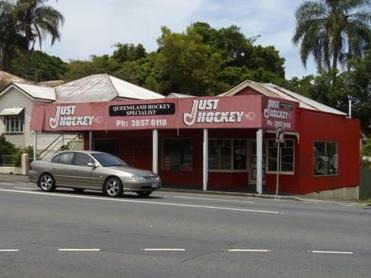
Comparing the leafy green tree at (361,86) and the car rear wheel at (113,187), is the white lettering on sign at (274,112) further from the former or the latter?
the leafy green tree at (361,86)

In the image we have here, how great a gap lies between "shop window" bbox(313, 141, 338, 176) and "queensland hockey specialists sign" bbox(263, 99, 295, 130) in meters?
2.54

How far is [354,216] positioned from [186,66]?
39.0 m

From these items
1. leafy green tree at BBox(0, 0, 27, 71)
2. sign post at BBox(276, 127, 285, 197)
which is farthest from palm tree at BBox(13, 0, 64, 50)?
sign post at BBox(276, 127, 285, 197)

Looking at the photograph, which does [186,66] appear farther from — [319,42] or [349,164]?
[349,164]

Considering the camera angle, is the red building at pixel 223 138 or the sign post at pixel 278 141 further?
the red building at pixel 223 138

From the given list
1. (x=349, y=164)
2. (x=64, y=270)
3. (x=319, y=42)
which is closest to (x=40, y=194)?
(x=64, y=270)

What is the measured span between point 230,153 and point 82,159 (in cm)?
982

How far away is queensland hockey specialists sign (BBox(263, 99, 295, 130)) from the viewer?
1012 inches

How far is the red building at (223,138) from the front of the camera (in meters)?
26.5

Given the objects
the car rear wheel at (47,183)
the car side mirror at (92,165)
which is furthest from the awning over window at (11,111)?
the car side mirror at (92,165)

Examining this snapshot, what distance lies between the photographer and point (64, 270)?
27.9 ft

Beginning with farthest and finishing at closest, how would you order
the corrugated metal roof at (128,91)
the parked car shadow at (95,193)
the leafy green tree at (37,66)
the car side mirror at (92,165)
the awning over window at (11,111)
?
1. the leafy green tree at (37,66)
2. the awning over window at (11,111)
3. the corrugated metal roof at (128,91)
4. the car side mirror at (92,165)
5. the parked car shadow at (95,193)

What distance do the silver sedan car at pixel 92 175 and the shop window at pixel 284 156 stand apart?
853 cm

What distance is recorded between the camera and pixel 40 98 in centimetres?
4144
